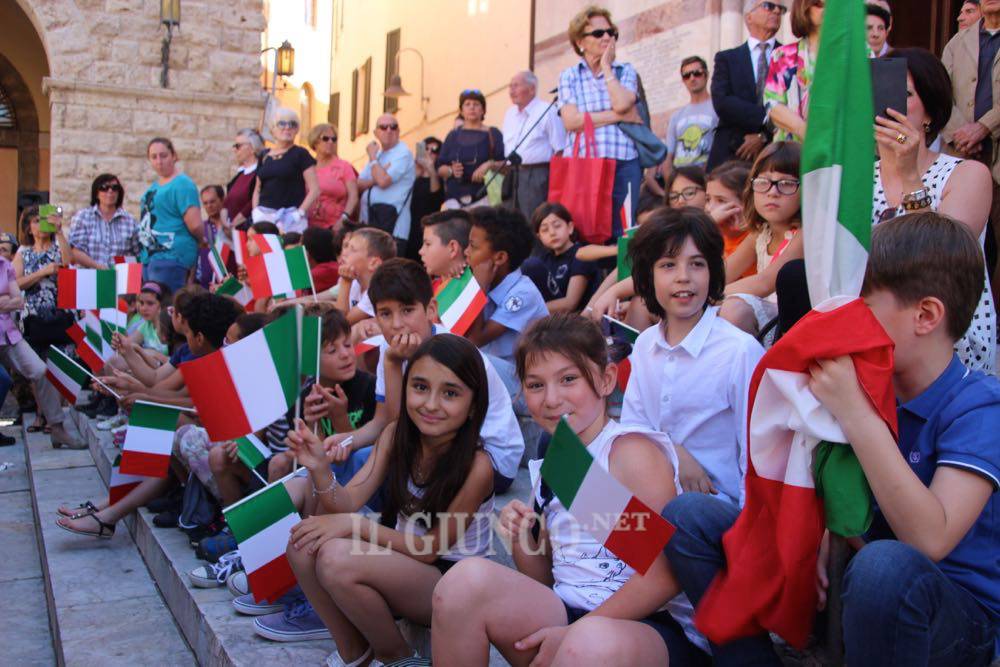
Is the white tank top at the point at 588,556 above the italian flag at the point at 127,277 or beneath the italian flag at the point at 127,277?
beneath

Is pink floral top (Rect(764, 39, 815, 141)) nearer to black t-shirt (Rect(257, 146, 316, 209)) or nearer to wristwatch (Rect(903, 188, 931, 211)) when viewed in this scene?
wristwatch (Rect(903, 188, 931, 211))

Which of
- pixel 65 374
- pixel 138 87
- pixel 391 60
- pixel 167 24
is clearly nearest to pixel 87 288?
pixel 65 374

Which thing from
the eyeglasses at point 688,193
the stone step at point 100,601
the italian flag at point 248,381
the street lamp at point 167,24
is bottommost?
the stone step at point 100,601

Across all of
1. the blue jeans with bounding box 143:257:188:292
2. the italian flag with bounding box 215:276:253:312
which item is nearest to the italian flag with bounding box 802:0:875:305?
the italian flag with bounding box 215:276:253:312

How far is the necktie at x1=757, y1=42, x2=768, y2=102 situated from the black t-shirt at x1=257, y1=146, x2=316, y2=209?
3.90m

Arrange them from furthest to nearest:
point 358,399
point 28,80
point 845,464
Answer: point 28,80
point 358,399
point 845,464

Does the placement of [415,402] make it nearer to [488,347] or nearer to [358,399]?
[358,399]

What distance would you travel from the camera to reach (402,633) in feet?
9.51

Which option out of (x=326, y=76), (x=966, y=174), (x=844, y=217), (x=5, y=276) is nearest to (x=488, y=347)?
(x=966, y=174)

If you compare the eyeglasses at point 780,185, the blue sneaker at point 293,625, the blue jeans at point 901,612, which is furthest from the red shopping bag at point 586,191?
the blue jeans at point 901,612

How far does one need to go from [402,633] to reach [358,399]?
113 centimetres

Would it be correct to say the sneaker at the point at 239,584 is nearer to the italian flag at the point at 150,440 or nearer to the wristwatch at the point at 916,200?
the italian flag at the point at 150,440

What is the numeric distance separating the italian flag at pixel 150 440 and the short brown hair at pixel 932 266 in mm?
2829

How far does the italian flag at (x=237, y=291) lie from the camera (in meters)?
6.37
